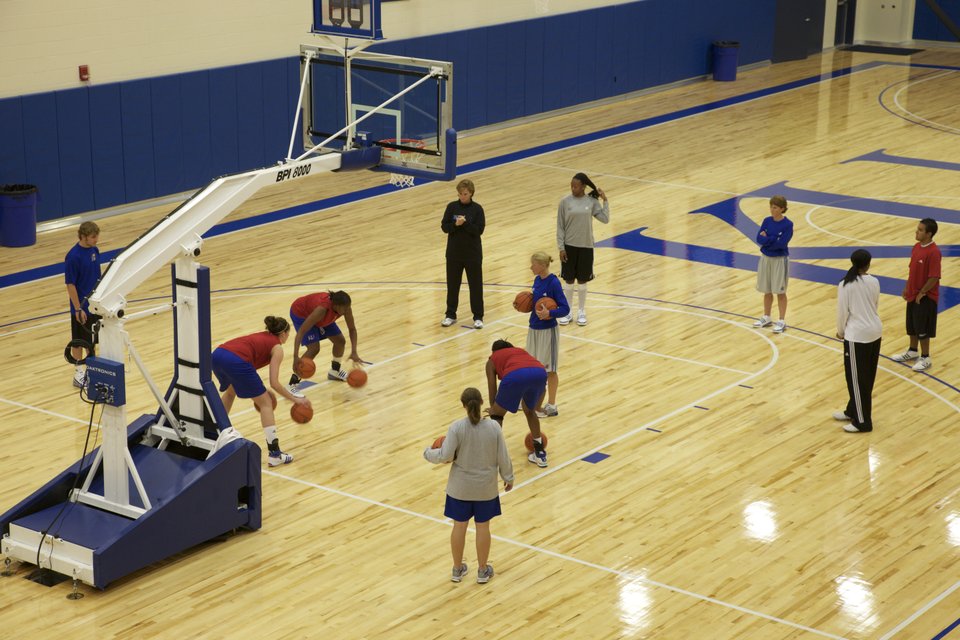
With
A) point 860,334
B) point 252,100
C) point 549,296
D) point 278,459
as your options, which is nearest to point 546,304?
point 549,296

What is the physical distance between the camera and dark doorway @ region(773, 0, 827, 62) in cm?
3316

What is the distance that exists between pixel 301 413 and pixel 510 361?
1886mm

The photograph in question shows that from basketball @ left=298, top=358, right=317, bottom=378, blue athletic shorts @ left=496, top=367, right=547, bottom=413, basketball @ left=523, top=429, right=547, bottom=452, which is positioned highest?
blue athletic shorts @ left=496, top=367, right=547, bottom=413

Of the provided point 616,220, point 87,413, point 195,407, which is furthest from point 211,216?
point 616,220

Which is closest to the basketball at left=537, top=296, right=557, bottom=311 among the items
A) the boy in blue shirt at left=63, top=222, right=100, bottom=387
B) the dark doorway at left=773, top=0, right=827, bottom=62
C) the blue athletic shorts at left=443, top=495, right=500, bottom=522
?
the blue athletic shorts at left=443, top=495, right=500, bottom=522

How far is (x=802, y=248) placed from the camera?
18.7 m

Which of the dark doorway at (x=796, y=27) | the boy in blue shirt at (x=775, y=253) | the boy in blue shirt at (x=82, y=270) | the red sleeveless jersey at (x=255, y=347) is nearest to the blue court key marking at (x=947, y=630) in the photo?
the red sleeveless jersey at (x=255, y=347)

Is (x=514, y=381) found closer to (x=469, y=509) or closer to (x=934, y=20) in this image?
(x=469, y=509)

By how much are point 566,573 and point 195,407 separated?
10.5ft

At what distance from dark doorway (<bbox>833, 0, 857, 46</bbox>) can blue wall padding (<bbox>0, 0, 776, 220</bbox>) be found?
6.40m

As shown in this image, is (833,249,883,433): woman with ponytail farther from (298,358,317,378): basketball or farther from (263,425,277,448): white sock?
(263,425,277,448): white sock

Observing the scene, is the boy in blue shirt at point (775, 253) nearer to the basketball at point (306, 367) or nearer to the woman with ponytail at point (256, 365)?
the basketball at point (306, 367)

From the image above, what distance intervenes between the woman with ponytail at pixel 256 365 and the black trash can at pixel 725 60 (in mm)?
21252

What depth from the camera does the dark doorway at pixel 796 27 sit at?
109 ft
